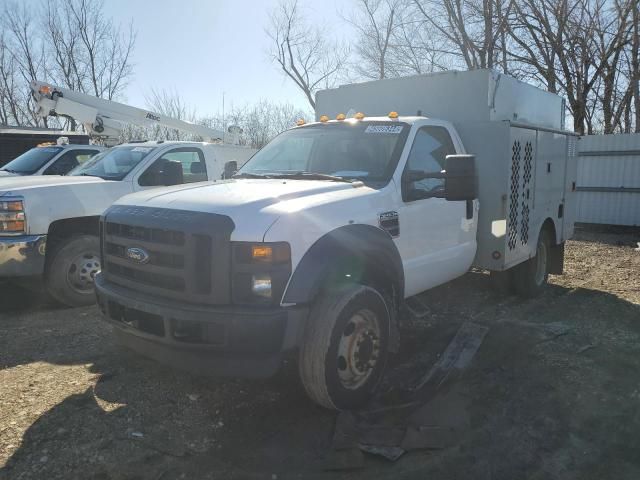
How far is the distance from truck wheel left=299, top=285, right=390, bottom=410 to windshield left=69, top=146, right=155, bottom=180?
4.29 m

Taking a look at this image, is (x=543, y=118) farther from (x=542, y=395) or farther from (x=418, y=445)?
(x=418, y=445)

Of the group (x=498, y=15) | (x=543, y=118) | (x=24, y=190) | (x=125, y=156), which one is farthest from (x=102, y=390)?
(x=498, y=15)

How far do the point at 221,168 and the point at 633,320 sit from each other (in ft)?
18.7

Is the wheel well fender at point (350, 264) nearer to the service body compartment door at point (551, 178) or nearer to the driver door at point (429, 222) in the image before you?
the driver door at point (429, 222)

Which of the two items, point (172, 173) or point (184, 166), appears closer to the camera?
point (172, 173)

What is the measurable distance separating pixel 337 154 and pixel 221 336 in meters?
2.15

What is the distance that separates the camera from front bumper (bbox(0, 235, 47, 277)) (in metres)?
→ 5.48

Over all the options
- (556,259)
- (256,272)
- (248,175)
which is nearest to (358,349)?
(256,272)

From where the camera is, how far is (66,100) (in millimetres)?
10406

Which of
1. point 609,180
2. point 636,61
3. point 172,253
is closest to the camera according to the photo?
point 172,253

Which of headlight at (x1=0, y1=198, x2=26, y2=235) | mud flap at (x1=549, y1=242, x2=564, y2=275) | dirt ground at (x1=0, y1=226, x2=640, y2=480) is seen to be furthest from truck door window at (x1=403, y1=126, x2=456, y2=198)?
headlight at (x1=0, y1=198, x2=26, y2=235)

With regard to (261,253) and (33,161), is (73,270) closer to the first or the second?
(33,161)

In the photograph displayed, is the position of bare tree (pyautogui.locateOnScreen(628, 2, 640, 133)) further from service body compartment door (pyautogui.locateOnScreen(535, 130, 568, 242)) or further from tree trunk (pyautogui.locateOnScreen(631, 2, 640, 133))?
service body compartment door (pyautogui.locateOnScreen(535, 130, 568, 242))

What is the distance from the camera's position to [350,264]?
3.68 m
